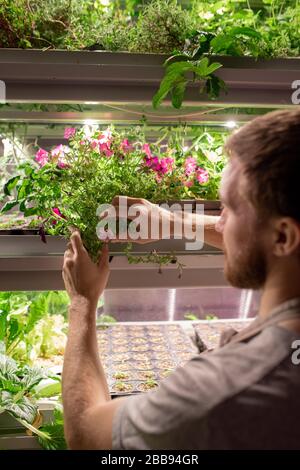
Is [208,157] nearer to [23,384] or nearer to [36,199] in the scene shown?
[36,199]

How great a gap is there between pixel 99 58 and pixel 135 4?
0.77m

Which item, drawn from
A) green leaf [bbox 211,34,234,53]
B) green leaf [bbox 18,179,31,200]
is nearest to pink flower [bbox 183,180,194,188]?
green leaf [bbox 211,34,234,53]

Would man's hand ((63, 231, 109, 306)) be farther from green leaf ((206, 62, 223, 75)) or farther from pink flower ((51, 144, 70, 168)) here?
green leaf ((206, 62, 223, 75))

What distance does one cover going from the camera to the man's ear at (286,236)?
936mm

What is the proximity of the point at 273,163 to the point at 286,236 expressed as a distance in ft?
0.49

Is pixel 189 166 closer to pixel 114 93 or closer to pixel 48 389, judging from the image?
pixel 114 93

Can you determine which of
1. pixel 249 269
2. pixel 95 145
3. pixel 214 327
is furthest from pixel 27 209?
pixel 214 327

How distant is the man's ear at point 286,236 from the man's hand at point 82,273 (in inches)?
22.5

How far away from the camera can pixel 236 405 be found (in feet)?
2.93

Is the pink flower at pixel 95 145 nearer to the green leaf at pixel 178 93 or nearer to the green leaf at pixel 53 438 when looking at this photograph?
the green leaf at pixel 178 93

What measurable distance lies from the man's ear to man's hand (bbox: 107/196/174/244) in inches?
24.1

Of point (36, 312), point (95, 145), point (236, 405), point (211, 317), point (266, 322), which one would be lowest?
point (211, 317)
